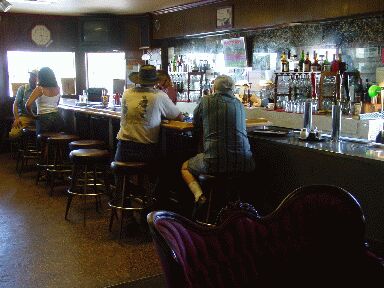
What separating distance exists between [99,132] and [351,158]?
178 inches

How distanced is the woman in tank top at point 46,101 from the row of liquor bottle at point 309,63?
3354 mm

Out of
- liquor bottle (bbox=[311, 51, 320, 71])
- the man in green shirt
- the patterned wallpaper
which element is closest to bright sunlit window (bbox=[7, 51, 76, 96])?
the man in green shirt

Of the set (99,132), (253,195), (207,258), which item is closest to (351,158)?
(253,195)

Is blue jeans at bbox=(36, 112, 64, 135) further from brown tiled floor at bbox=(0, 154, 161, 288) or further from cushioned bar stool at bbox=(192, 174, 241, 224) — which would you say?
cushioned bar stool at bbox=(192, 174, 241, 224)

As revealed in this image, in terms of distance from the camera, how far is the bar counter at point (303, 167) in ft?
11.3

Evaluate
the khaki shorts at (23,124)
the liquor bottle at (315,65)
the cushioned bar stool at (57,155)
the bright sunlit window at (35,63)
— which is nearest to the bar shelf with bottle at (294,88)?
the liquor bottle at (315,65)

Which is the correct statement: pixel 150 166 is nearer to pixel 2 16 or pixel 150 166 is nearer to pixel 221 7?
pixel 221 7

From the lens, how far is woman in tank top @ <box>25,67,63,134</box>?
6906mm

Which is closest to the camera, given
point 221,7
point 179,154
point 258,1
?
point 179,154

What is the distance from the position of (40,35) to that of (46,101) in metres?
3.85

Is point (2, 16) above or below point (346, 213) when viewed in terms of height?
above

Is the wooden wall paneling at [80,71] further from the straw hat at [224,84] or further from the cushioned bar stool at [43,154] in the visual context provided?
the straw hat at [224,84]

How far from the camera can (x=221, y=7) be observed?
788 centimetres

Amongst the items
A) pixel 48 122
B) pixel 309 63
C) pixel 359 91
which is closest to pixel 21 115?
pixel 48 122
